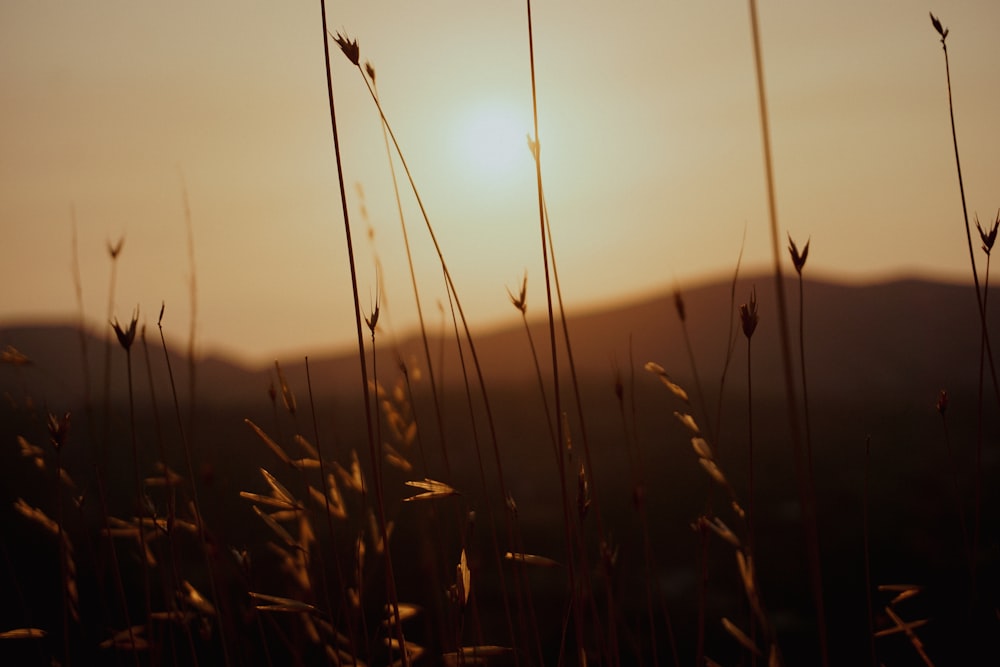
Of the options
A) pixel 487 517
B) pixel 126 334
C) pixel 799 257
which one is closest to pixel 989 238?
pixel 799 257

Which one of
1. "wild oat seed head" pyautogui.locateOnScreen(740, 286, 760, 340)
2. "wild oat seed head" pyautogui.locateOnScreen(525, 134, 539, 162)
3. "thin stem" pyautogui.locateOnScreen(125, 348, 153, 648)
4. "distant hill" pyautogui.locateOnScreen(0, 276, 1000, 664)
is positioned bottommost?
"distant hill" pyautogui.locateOnScreen(0, 276, 1000, 664)

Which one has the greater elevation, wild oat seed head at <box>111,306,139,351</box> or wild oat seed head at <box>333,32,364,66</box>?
wild oat seed head at <box>333,32,364,66</box>

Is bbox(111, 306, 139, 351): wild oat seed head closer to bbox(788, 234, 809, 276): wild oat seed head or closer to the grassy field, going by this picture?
the grassy field

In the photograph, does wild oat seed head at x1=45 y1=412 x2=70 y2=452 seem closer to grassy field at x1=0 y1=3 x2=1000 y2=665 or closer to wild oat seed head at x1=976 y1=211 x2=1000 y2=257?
grassy field at x1=0 y1=3 x2=1000 y2=665

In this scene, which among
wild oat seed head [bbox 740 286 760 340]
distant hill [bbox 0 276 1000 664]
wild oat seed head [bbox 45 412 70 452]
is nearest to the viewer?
wild oat seed head [bbox 740 286 760 340]

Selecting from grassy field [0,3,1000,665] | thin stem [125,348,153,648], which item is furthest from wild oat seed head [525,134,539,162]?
thin stem [125,348,153,648]

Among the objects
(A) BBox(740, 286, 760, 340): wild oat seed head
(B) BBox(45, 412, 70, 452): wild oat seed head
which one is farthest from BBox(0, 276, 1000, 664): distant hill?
(B) BBox(45, 412, 70, 452): wild oat seed head

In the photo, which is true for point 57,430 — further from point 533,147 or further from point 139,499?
point 533,147

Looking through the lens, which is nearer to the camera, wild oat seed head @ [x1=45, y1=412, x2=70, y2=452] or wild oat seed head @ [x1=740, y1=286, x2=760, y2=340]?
wild oat seed head @ [x1=740, y1=286, x2=760, y2=340]

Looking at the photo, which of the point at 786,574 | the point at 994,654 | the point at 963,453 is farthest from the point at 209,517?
the point at 963,453

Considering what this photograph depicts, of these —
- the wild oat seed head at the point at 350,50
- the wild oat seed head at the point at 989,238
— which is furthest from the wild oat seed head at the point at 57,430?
the wild oat seed head at the point at 989,238

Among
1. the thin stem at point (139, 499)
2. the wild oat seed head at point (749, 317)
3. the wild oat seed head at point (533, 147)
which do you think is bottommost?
the thin stem at point (139, 499)

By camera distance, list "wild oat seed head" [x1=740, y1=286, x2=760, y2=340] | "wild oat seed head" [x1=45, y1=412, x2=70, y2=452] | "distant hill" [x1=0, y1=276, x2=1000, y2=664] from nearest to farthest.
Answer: "wild oat seed head" [x1=740, y1=286, x2=760, y2=340] < "wild oat seed head" [x1=45, y1=412, x2=70, y2=452] < "distant hill" [x1=0, y1=276, x2=1000, y2=664]

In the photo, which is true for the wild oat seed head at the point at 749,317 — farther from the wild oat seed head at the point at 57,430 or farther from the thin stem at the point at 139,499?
the wild oat seed head at the point at 57,430
